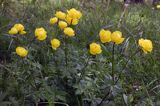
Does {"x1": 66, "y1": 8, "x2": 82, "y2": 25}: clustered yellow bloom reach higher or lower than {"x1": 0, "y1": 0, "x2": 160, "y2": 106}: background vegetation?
higher

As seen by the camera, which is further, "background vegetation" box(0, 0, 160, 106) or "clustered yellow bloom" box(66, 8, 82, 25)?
"clustered yellow bloom" box(66, 8, 82, 25)

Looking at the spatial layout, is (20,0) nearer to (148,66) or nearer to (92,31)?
(92,31)

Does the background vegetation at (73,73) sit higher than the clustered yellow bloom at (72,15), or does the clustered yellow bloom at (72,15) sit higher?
the clustered yellow bloom at (72,15)

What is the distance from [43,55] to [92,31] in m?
0.95

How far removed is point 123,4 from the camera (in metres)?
5.57

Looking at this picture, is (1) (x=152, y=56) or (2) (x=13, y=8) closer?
(1) (x=152, y=56)

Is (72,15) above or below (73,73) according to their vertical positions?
above

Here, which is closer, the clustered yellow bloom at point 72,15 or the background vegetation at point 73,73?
the background vegetation at point 73,73

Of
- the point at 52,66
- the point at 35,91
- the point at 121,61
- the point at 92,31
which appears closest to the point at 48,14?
the point at 92,31

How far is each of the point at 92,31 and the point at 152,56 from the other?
623mm

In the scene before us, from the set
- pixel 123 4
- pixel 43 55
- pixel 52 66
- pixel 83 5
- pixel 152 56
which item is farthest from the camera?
pixel 123 4

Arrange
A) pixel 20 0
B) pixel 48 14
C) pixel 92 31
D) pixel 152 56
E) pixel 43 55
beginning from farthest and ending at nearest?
pixel 20 0, pixel 48 14, pixel 92 31, pixel 152 56, pixel 43 55

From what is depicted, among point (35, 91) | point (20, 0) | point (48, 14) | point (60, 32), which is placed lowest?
point (35, 91)

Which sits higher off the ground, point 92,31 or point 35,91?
point 92,31
